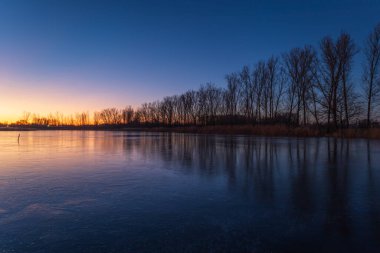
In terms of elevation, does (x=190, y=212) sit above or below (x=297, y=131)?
below

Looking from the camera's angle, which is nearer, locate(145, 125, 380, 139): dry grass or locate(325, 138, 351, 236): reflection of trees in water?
locate(325, 138, 351, 236): reflection of trees in water

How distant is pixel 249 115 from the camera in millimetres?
54938

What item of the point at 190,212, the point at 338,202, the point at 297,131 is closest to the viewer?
the point at 190,212

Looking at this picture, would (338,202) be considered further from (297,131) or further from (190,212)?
(297,131)

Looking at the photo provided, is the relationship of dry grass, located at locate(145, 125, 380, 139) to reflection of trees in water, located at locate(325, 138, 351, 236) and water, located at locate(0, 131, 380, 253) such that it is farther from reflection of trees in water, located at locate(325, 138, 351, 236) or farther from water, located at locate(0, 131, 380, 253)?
water, located at locate(0, 131, 380, 253)

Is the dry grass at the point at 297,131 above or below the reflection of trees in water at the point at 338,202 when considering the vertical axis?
above

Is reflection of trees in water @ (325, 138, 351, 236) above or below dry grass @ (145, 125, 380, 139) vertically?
below

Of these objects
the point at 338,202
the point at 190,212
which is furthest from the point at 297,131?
the point at 190,212

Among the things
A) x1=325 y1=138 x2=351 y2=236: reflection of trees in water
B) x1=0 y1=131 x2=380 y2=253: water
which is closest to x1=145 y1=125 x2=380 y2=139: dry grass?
x1=325 y1=138 x2=351 y2=236: reflection of trees in water

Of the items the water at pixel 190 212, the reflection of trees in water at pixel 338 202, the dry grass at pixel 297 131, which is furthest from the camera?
the dry grass at pixel 297 131

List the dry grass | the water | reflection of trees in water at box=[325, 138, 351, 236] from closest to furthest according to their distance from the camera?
the water → reflection of trees in water at box=[325, 138, 351, 236] → the dry grass

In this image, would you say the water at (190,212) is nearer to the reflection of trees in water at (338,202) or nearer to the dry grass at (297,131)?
the reflection of trees in water at (338,202)

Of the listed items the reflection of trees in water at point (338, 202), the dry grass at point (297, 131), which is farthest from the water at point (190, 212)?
the dry grass at point (297, 131)

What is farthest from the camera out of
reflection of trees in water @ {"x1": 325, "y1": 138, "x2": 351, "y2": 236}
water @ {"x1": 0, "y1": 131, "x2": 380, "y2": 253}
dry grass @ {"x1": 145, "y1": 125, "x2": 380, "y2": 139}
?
dry grass @ {"x1": 145, "y1": 125, "x2": 380, "y2": 139}
